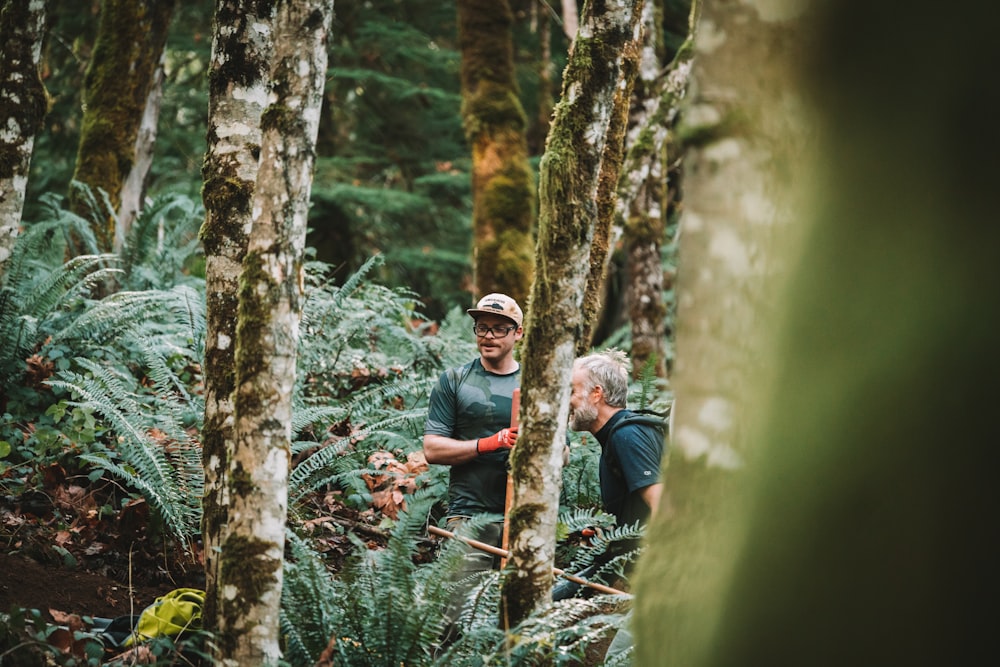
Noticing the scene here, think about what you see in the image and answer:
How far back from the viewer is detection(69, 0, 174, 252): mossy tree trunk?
9.91 m

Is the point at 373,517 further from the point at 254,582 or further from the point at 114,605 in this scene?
the point at 254,582

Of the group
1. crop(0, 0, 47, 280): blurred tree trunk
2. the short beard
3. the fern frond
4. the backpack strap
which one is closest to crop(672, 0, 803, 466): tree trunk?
the fern frond

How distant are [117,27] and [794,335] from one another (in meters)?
10.1

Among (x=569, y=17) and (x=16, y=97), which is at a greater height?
(x=569, y=17)

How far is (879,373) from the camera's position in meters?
1.98

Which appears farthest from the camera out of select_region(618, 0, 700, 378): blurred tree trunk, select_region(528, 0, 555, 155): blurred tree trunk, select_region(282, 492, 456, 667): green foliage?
select_region(528, 0, 555, 155): blurred tree trunk

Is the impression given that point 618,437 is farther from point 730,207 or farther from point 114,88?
point 114,88

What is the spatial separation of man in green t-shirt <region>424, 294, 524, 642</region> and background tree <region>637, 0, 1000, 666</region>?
11.0ft

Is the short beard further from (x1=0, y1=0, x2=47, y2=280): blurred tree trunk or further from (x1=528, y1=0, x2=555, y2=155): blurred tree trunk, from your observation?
(x1=528, y1=0, x2=555, y2=155): blurred tree trunk

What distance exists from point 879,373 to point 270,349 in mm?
2190

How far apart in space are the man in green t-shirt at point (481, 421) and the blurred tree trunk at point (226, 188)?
184 cm

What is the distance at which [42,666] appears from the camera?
3270 millimetres

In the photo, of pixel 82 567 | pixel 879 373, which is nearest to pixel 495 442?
pixel 82 567

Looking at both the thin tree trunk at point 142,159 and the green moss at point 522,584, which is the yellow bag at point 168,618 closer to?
the green moss at point 522,584
